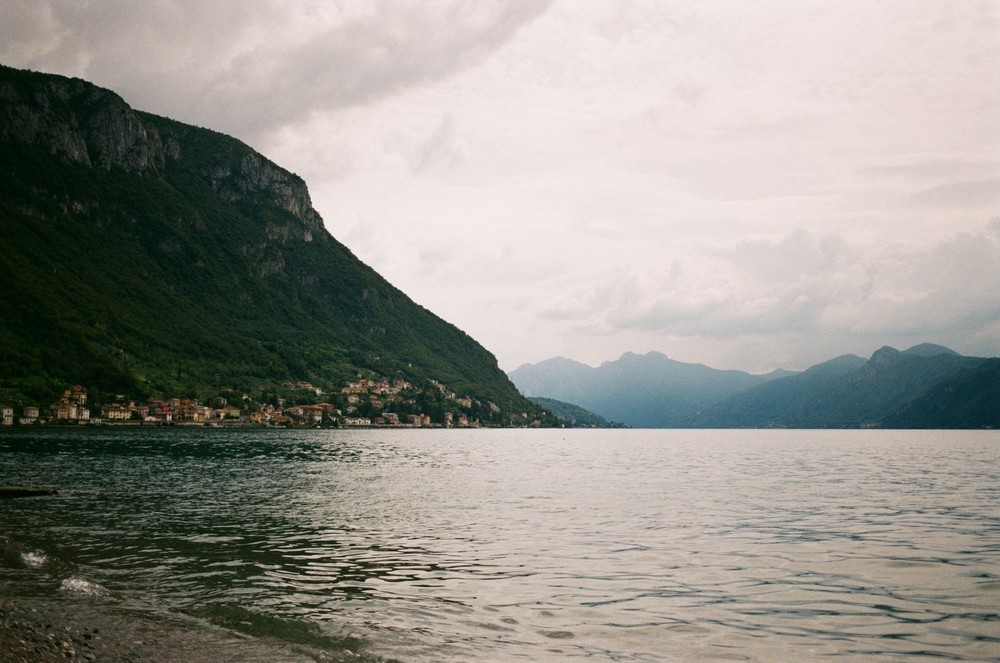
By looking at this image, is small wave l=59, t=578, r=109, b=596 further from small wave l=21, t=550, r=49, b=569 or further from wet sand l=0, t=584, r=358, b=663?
small wave l=21, t=550, r=49, b=569

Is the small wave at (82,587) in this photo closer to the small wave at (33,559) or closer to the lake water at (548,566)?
the lake water at (548,566)

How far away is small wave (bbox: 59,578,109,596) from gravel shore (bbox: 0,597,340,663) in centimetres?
194

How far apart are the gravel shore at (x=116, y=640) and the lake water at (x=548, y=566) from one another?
1082mm

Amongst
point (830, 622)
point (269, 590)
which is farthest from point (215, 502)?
point (830, 622)

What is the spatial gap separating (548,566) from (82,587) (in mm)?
16014

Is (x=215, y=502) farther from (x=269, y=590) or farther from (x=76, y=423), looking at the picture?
(x=76, y=423)

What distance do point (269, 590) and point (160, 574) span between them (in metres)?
5.23

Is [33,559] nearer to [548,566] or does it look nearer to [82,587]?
[82,587]

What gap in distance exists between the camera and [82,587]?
21.3 m

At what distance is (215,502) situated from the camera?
157 feet

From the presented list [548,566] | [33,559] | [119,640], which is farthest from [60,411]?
[119,640]

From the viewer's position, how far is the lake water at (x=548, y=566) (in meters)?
17.4

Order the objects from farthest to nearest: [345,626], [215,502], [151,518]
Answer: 1. [215,502]
2. [151,518]
3. [345,626]

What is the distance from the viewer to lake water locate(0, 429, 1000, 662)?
687 inches
